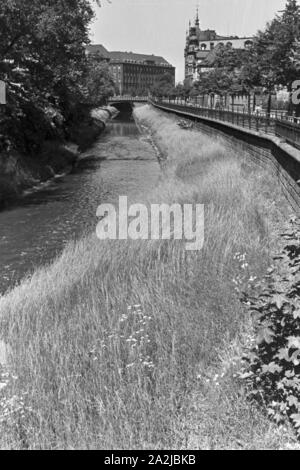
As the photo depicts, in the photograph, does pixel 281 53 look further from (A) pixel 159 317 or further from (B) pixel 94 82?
(A) pixel 159 317

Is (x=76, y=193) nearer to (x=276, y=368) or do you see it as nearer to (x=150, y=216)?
(x=150, y=216)

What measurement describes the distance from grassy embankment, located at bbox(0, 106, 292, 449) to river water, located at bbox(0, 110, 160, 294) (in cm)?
241

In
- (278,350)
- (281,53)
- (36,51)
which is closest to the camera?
(278,350)

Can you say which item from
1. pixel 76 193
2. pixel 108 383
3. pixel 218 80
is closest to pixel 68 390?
pixel 108 383

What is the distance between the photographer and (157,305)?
23.1ft

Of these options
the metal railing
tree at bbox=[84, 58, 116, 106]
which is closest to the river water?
the metal railing

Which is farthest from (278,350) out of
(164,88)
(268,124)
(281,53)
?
(164,88)

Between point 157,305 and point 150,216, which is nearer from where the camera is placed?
point 157,305

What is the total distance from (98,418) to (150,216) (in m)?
10.1

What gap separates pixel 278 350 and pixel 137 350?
6.28 feet

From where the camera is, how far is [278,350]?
4.42 meters

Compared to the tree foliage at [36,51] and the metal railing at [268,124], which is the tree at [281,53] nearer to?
the metal railing at [268,124]

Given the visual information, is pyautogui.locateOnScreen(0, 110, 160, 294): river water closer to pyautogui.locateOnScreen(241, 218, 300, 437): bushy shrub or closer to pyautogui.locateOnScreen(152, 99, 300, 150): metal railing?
pyautogui.locateOnScreen(152, 99, 300, 150): metal railing

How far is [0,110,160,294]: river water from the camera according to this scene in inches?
568
